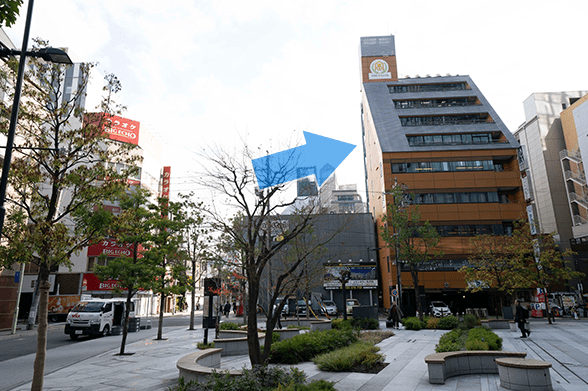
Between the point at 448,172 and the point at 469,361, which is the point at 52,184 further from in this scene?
the point at 448,172

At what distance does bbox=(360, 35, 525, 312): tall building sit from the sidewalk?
1147 inches

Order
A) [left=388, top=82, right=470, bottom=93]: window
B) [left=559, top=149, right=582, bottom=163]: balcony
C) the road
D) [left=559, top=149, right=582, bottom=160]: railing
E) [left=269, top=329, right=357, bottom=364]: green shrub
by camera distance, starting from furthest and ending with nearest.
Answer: [left=388, top=82, right=470, bottom=93]: window, [left=559, top=149, right=582, bottom=160]: railing, [left=559, top=149, right=582, bottom=163]: balcony, [left=269, top=329, right=357, bottom=364]: green shrub, the road

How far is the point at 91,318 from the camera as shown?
22.2 metres

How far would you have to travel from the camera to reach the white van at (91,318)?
21750mm

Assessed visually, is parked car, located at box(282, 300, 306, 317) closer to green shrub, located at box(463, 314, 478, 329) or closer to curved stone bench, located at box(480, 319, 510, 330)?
curved stone bench, located at box(480, 319, 510, 330)

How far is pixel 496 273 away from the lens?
31.2 m

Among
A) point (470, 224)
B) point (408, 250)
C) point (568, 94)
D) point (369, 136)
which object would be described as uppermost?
point (568, 94)

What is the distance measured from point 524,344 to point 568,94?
6167 cm

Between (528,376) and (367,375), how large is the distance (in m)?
3.75

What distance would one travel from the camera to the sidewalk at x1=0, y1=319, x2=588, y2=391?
894 centimetres

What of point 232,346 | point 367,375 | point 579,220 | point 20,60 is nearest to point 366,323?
point 232,346

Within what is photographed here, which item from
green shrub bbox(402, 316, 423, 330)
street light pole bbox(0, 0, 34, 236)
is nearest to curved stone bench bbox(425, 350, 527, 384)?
street light pole bbox(0, 0, 34, 236)

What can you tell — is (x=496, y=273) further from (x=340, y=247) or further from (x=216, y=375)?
(x=216, y=375)

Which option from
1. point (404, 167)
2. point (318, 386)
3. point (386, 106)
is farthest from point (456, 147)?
point (318, 386)
